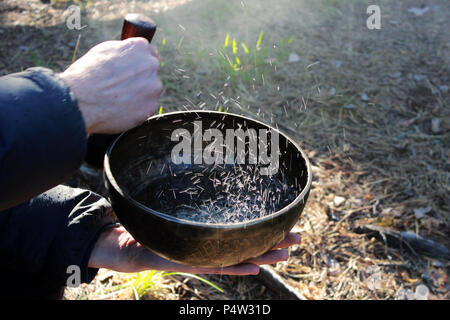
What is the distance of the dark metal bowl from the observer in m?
1.11

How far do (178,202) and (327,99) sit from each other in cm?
215

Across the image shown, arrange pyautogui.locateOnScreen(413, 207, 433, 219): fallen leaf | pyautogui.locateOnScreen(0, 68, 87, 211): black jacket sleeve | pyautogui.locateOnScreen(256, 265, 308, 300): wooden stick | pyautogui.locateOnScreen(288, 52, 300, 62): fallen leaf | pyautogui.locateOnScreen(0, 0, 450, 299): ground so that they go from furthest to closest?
1. pyautogui.locateOnScreen(288, 52, 300, 62): fallen leaf
2. pyautogui.locateOnScreen(413, 207, 433, 219): fallen leaf
3. pyautogui.locateOnScreen(0, 0, 450, 299): ground
4. pyautogui.locateOnScreen(256, 265, 308, 300): wooden stick
5. pyautogui.locateOnScreen(0, 68, 87, 211): black jacket sleeve

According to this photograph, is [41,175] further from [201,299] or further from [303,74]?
[303,74]

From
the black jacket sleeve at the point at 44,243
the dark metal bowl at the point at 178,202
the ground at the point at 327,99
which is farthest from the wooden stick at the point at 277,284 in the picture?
the black jacket sleeve at the point at 44,243

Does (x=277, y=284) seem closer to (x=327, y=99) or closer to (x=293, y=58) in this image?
(x=327, y=99)

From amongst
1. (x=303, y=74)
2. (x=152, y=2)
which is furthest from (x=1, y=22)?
(x=303, y=74)

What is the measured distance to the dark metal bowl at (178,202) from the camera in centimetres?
111

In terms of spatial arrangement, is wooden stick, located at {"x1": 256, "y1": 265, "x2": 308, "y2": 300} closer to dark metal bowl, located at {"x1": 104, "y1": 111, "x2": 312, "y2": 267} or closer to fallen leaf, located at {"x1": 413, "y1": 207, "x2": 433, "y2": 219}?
dark metal bowl, located at {"x1": 104, "y1": 111, "x2": 312, "y2": 267}

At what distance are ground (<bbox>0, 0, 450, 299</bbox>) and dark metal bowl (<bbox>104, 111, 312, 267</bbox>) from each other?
61cm
